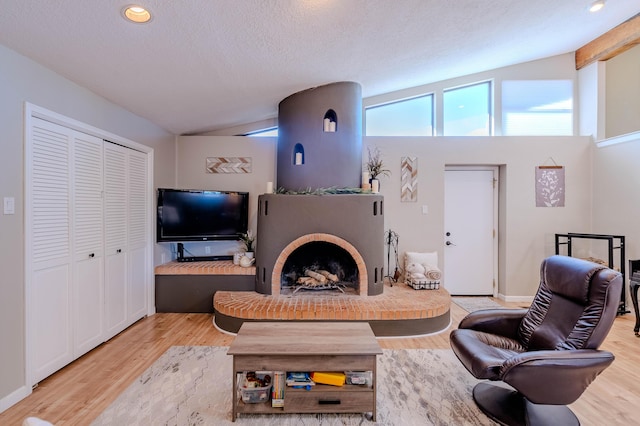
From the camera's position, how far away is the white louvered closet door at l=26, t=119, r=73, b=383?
7.27 ft

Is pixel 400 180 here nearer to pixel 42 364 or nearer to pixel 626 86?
pixel 626 86

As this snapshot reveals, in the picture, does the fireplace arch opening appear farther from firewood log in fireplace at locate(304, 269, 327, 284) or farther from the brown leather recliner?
the brown leather recliner

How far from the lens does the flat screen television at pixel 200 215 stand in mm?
3783

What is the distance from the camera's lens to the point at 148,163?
3713 mm

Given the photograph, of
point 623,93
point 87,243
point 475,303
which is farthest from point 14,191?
point 623,93

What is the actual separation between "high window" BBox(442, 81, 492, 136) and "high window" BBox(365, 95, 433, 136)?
263 mm

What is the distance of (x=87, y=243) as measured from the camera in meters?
2.74

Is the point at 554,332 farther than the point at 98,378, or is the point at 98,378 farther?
the point at 98,378

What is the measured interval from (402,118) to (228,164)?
2.81 meters

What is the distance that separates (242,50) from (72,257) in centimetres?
232

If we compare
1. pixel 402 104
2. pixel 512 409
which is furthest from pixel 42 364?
pixel 402 104

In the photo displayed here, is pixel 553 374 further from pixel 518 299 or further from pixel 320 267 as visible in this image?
pixel 518 299

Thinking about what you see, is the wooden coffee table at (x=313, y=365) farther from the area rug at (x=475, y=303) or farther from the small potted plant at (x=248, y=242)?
the area rug at (x=475, y=303)

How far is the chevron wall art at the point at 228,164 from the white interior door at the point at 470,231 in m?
3.12
